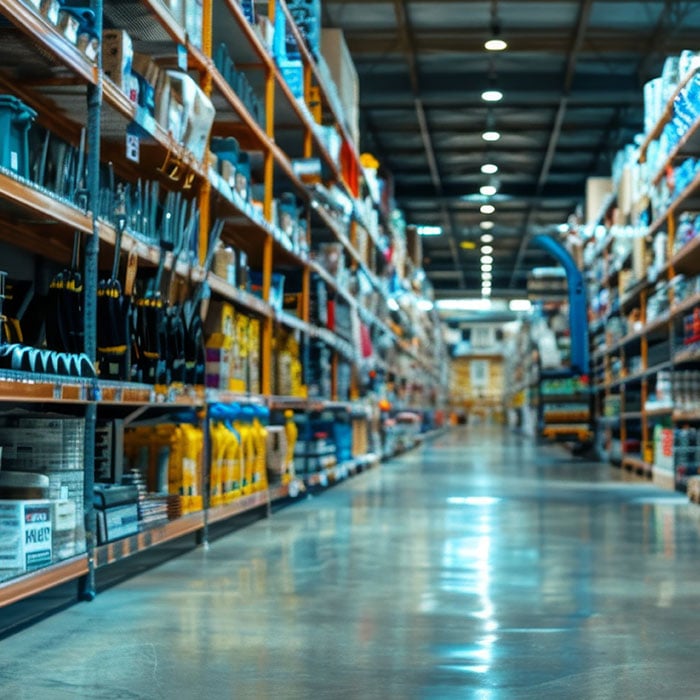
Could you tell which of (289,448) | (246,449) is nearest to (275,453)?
(289,448)

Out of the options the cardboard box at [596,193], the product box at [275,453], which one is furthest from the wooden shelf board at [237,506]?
the cardboard box at [596,193]

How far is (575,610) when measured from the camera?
392cm

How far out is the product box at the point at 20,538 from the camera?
3.38 metres

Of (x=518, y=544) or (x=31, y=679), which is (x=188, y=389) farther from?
(x=31, y=679)

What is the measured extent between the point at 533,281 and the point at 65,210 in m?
20.4

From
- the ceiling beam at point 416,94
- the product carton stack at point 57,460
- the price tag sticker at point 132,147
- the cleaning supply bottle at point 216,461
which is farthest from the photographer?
the ceiling beam at point 416,94

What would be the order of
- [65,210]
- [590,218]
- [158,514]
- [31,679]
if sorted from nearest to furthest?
[31,679] < [65,210] < [158,514] < [590,218]

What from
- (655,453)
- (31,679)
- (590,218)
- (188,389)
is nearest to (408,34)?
(590,218)

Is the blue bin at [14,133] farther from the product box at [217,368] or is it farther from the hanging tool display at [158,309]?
the product box at [217,368]

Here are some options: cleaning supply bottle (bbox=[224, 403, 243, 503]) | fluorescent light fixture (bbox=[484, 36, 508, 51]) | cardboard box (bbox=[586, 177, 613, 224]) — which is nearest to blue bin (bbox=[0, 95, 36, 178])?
cleaning supply bottle (bbox=[224, 403, 243, 503])

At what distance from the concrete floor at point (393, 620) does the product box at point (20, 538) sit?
0.73 ft

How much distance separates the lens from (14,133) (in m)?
3.77

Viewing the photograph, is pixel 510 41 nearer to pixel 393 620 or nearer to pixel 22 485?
pixel 393 620

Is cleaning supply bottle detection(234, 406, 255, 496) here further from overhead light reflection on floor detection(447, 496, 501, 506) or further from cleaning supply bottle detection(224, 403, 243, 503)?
overhead light reflection on floor detection(447, 496, 501, 506)
